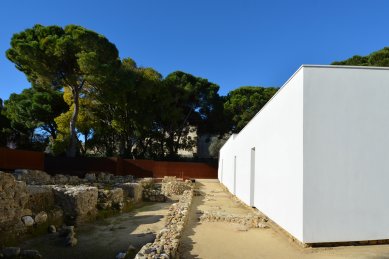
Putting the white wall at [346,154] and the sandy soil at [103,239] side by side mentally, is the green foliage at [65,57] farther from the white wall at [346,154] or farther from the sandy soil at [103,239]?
the white wall at [346,154]

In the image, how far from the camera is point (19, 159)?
919 inches

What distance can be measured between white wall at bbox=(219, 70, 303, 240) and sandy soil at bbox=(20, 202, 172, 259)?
2.99 m

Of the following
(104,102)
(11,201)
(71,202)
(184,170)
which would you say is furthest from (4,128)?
(11,201)

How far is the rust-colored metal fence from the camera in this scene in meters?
23.2

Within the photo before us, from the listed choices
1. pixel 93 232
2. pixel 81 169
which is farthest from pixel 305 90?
pixel 81 169

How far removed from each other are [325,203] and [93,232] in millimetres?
5435

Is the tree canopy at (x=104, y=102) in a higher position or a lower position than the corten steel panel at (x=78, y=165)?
higher

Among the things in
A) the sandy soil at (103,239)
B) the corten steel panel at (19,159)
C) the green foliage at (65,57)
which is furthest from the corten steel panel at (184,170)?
the sandy soil at (103,239)

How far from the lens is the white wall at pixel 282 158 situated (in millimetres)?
6730

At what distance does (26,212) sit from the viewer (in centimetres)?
744

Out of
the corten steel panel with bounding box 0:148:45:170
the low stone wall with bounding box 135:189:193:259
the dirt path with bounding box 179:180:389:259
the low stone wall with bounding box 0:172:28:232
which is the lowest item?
the dirt path with bounding box 179:180:389:259

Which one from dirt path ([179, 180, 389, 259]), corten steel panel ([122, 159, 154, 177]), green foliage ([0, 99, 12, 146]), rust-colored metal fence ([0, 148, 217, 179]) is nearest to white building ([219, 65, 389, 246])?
dirt path ([179, 180, 389, 259])

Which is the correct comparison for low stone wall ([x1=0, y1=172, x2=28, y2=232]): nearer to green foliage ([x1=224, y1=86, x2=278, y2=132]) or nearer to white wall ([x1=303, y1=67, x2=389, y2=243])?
white wall ([x1=303, y1=67, x2=389, y2=243])

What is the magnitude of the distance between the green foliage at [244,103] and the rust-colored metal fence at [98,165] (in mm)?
6282
